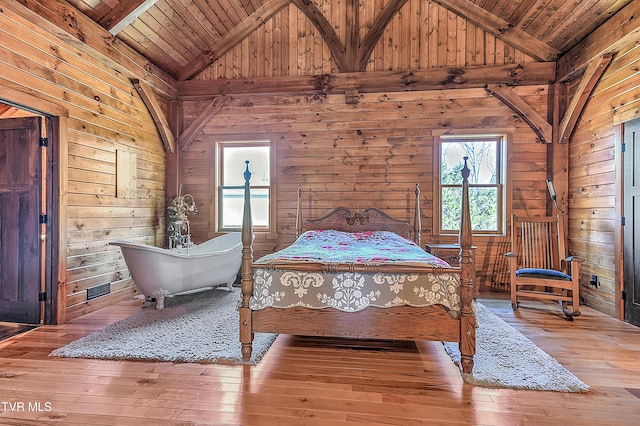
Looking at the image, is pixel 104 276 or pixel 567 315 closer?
pixel 567 315

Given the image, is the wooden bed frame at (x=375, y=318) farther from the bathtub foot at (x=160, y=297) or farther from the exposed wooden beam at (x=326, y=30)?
the exposed wooden beam at (x=326, y=30)

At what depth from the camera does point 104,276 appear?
3701 millimetres

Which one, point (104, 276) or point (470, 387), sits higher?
point (104, 276)

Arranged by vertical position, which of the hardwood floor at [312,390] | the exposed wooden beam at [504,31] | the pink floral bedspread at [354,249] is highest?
the exposed wooden beam at [504,31]

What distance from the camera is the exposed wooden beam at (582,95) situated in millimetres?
3557

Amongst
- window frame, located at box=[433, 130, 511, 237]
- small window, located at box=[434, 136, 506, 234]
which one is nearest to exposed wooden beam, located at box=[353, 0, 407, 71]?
window frame, located at box=[433, 130, 511, 237]

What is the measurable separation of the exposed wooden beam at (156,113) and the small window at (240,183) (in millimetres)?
737

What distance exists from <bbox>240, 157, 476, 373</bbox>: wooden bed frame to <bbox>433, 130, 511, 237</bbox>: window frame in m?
2.33

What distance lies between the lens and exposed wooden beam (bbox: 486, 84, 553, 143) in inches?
168

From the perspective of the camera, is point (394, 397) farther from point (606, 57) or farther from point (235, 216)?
point (606, 57)

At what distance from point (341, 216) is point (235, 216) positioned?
5.60 feet

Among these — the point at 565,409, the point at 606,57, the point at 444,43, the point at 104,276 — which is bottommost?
the point at 565,409

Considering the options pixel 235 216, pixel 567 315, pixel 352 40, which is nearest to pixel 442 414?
pixel 567 315

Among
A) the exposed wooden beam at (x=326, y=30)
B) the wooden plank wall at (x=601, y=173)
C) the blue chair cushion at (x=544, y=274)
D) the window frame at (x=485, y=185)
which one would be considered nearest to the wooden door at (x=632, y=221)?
the wooden plank wall at (x=601, y=173)
